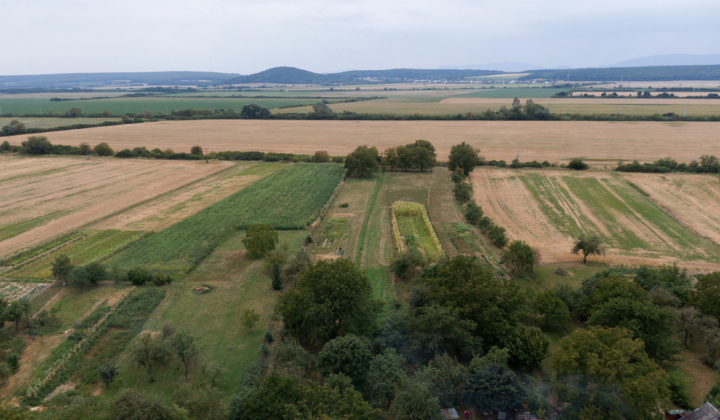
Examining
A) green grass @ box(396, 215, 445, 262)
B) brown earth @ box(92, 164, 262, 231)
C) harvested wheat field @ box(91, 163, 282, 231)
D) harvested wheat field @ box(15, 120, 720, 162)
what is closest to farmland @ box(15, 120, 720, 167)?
harvested wheat field @ box(15, 120, 720, 162)

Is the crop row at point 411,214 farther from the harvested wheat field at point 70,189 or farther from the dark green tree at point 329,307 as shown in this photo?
the harvested wheat field at point 70,189

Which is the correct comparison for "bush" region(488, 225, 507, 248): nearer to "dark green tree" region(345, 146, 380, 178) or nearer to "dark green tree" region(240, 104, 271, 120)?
"dark green tree" region(345, 146, 380, 178)

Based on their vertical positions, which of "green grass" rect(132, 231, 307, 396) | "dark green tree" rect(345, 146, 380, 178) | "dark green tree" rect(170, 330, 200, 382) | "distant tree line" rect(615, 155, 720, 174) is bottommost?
"green grass" rect(132, 231, 307, 396)

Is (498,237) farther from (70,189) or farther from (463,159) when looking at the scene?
(70,189)

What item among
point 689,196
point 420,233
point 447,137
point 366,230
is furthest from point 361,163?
point 689,196

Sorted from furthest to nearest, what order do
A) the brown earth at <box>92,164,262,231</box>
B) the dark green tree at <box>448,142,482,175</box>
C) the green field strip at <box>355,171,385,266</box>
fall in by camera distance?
the dark green tree at <box>448,142,482,175</box> → the brown earth at <box>92,164,262,231</box> → the green field strip at <box>355,171,385,266</box>

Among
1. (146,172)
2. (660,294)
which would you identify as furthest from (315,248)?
(146,172)
